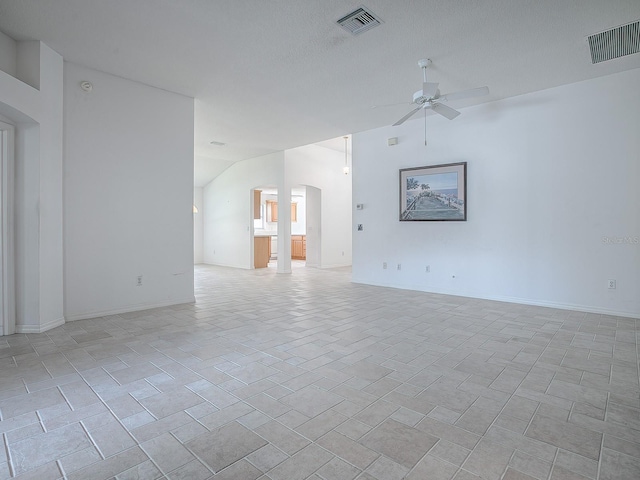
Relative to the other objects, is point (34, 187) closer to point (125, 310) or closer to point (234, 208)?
point (125, 310)

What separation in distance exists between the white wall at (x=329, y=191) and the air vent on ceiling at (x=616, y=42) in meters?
6.04

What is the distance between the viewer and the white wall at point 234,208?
8727 millimetres

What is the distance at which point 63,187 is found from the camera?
3.87 m

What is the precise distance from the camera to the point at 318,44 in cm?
349

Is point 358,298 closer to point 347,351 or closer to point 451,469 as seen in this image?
point 347,351

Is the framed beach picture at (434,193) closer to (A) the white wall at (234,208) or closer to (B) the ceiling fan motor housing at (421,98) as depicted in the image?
(B) the ceiling fan motor housing at (421,98)

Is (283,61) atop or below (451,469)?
atop

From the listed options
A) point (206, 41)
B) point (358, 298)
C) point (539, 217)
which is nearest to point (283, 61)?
point (206, 41)

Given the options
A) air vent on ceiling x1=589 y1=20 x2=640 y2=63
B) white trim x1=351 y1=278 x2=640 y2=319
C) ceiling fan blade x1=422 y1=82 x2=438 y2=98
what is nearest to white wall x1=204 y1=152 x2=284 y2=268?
white trim x1=351 y1=278 x2=640 y2=319

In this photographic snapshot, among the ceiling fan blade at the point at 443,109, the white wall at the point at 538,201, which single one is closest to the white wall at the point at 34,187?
the ceiling fan blade at the point at 443,109

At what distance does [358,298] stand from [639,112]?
412 cm

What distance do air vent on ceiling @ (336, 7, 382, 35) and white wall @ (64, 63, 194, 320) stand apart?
2779 mm

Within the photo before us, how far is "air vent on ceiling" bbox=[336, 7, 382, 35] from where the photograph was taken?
9.76 feet

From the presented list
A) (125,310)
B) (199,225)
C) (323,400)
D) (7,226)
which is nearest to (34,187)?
(7,226)
